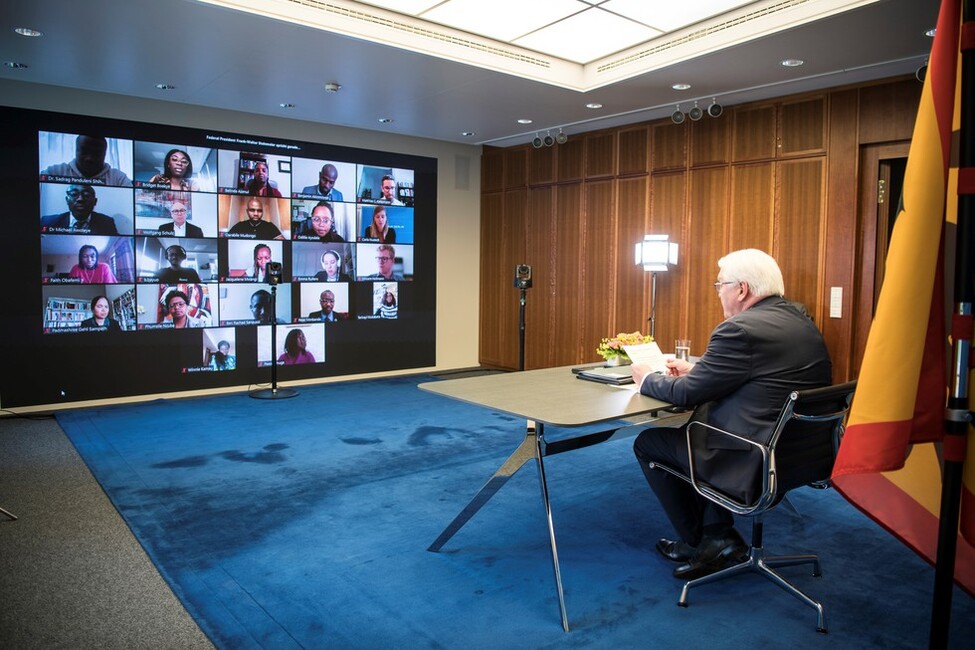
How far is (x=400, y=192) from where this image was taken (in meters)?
8.62

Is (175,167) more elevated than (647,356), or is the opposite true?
(175,167)

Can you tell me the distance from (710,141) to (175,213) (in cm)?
527

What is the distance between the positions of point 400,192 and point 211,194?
2.22 metres

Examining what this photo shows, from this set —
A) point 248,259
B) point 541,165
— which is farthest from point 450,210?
point 248,259

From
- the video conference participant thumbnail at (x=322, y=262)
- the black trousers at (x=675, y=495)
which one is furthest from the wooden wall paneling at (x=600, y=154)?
the black trousers at (x=675, y=495)

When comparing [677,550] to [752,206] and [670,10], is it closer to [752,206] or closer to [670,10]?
[670,10]

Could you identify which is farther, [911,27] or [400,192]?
[400,192]

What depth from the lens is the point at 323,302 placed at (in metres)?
8.14

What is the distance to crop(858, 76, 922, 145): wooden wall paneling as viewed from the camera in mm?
5570

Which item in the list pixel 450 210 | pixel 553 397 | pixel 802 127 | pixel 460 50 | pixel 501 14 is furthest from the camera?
pixel 450 210

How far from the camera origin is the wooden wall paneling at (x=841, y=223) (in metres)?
5.90

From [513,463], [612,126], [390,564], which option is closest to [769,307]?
[513,463]

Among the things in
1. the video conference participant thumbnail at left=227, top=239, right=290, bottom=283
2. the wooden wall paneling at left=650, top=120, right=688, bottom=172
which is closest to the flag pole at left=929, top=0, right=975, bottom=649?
the wooden wall paneling at left=650, top=120, right=688, bottom=172

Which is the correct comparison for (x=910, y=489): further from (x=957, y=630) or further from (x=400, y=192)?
(x=400, y=192)
